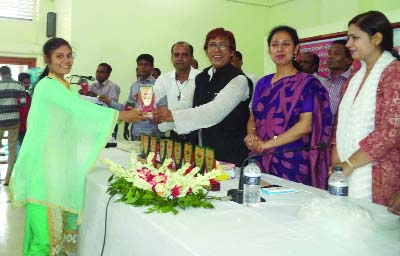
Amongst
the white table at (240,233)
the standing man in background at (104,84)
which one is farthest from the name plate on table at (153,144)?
the standing man in background at (104,84)

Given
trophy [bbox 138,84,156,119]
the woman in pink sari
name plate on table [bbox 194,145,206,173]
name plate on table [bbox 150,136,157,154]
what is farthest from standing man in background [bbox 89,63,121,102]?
the woman in pink sari

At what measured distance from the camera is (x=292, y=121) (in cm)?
212

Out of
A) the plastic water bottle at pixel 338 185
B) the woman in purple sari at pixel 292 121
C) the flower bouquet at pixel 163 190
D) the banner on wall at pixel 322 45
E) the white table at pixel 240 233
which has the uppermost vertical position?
the banner on wall at pixel 322 45

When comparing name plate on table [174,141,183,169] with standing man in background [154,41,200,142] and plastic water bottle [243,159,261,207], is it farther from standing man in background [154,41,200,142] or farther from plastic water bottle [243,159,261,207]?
standing man in background [154,41,200,142]

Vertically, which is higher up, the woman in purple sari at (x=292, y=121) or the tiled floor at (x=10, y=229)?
the woman in purple sari at (x=292, y=121)

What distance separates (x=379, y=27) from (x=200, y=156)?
99cm

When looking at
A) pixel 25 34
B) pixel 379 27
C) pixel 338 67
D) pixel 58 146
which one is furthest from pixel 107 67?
pixel 379 27

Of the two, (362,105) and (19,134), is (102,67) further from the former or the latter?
(362,105)

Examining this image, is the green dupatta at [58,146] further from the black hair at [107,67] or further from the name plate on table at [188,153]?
the black hair at [107,67]

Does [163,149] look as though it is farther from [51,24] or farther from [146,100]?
[51,24]

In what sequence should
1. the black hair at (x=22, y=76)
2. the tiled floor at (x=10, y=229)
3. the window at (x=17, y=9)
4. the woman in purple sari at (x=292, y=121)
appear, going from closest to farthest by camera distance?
1. the woman in purple sari at (x=292, y=121)
2. the tiled floor at (x=10, y=229)
3. the black hair at (x=22, y=76)
4. the window at (x=17, y=9)

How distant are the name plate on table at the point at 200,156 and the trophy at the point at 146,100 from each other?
457 mm

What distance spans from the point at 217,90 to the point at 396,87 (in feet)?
3.69

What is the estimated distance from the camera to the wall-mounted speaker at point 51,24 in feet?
21.7
